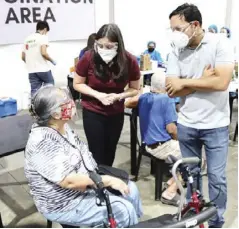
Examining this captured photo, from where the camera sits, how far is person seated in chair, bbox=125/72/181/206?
2604 mm

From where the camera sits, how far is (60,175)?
5.40 feet

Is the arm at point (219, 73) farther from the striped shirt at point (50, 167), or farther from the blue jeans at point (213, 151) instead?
the striped shirt at point (50, 167)

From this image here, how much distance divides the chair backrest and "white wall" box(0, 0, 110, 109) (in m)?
2.72

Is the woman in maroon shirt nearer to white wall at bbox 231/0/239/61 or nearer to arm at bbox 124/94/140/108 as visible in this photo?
arm at bbox 124/94/140/108

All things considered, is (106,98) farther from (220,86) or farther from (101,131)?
(220,86)

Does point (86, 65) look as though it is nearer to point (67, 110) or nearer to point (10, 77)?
point (67, 110)

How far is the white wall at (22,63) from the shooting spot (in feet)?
17.3

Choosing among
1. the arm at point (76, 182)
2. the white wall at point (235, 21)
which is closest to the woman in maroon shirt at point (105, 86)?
the arm at point (76, 182)

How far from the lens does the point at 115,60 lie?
2318 mm

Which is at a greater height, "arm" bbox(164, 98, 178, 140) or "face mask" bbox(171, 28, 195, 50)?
"face mask" bbox(171, 28, 195, 50)

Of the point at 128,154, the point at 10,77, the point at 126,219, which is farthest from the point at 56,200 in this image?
the point at 10,77

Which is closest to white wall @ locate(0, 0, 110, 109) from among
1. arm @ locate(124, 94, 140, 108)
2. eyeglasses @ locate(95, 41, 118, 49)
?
arm @ locate(124, 94, 140, 108)

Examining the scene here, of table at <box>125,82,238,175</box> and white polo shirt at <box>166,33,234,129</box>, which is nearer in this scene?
white polo shirt at <box>166,33,234,129</box>

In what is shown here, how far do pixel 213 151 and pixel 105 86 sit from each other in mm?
792
